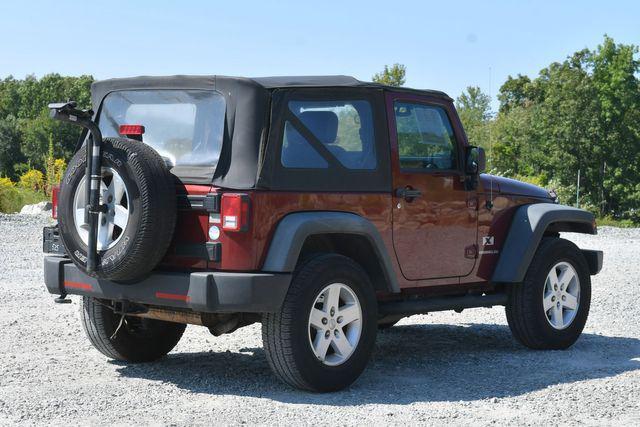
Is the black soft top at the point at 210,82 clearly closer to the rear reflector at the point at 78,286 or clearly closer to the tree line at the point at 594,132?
the rear reflector at the point at 78,286

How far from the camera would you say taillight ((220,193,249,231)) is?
5688 millimetres

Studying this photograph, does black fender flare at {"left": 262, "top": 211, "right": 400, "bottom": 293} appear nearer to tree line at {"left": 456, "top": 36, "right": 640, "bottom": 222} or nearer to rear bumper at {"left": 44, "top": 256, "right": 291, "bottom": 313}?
rear bumper at {"left": 44, "top": 256, "right": 291, "bottom": 313}

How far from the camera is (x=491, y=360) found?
24.4ft

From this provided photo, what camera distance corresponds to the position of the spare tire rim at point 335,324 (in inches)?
238

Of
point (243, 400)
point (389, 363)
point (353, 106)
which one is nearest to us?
point (243, 400)

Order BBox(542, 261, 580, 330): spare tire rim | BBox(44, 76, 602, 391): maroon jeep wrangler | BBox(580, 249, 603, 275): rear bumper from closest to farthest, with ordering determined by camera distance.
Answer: BBox(44, 76, 602, 391): maroon jeep wrangler < BBox(542, 261, 580, 330): spare tire rim < BBox(580, 249, 603, 275): rear bumper

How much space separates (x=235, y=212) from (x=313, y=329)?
0.96 meters

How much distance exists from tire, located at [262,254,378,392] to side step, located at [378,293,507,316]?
0.50 meters

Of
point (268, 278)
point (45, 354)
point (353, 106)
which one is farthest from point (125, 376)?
point (353, 106)

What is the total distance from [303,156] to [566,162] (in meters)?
56.7

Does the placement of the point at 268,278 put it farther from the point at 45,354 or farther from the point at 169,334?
the point at 45,354

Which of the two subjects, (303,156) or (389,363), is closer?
(303,156)

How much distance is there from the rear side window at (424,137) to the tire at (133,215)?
5.92ft

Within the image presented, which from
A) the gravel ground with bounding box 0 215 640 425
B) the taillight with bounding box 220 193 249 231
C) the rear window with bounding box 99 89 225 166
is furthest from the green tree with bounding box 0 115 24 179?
the taillight with bounding box 220 193 249 231
